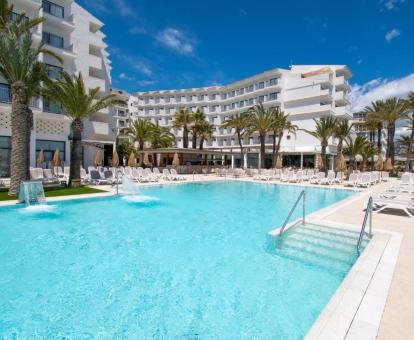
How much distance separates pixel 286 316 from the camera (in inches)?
164

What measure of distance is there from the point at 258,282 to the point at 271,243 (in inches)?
72.7

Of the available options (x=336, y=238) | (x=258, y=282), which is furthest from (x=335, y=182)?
(x=258, y=282)

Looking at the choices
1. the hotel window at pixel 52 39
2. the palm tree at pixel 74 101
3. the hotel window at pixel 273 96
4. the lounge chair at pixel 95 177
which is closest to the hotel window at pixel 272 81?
the hotel window at pixel 273 96

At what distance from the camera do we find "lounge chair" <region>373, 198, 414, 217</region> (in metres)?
9.52

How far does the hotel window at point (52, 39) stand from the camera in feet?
88.5

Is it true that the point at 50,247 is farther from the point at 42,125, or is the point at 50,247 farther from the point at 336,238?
the point at 42,125

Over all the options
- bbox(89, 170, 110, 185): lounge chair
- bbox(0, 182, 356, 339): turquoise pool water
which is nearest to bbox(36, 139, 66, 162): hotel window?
bbox(89, 170, 110, 185): lounge chair

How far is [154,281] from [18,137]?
1221 cm

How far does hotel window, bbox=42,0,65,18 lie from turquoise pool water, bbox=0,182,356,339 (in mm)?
26580

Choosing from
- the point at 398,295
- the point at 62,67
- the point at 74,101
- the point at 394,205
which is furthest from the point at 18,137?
the point at 62,67

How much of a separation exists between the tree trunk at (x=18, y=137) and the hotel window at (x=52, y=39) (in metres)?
17.6

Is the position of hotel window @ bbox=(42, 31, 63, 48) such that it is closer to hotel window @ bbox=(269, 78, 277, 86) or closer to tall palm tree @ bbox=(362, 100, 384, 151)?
hotel window @ bbox=(269, 78, 277, 86)

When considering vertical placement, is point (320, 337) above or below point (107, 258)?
above

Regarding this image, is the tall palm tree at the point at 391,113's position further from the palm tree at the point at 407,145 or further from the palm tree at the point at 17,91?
the palm tree at the point at 17,91
